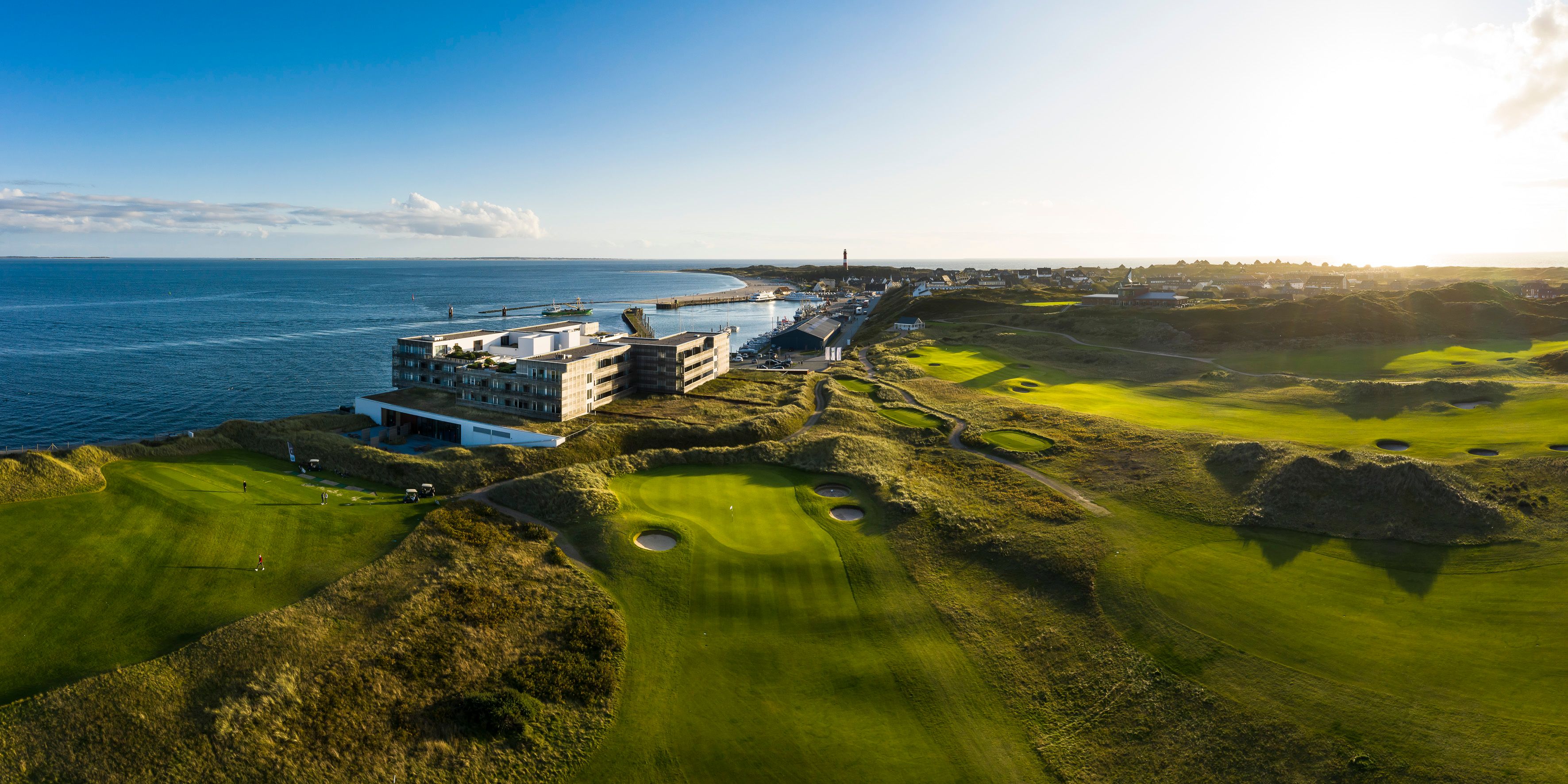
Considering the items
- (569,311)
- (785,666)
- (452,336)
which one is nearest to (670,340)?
(452,336)

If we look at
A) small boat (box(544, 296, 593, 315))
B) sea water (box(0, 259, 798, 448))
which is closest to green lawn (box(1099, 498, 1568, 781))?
sea water (box(0, 259, 798, 448))

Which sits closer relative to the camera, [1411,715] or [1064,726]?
[1411,715]

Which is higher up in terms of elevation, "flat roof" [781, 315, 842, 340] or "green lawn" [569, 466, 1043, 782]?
"flat roof" [781, 315, 842, 340]

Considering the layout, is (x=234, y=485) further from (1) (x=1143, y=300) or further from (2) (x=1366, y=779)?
(1) (x=1143, y=300)

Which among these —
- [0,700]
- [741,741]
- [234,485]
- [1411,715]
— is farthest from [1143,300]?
[0,700]

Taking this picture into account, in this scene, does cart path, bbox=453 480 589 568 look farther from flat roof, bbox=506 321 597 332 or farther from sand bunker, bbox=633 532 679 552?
flat roof, bbox=506 321 597 332

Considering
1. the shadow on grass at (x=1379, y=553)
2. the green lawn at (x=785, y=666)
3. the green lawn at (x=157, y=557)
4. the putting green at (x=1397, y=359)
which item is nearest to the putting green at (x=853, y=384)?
the green lawn at (x=785, y=666)

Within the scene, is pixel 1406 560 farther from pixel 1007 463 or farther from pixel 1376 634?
pixel 1007 463
